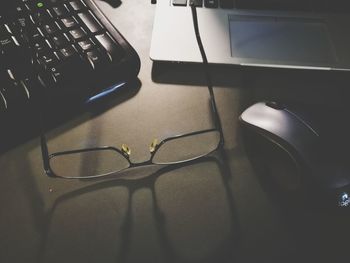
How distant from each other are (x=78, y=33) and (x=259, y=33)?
0.25 meters

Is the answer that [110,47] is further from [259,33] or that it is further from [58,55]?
[259,33]

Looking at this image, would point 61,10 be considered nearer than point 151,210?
No

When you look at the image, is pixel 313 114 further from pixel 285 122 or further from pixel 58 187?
pixel 58 187

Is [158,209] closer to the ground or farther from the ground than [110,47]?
closer to the ground

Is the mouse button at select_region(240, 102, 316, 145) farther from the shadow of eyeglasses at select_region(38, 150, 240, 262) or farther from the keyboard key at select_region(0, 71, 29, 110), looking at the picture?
the keyboard key at select_region(0, 71, 29, 110)

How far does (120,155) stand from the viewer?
0.39m

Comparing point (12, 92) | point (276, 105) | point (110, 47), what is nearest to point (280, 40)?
point (276, 105)

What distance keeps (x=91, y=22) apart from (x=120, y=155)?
194 millimetres

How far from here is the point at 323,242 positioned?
0.34 metres

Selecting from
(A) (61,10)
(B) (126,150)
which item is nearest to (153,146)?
(B) (126,150)

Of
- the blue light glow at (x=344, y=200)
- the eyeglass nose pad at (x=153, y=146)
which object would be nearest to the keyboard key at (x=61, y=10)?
the eyeglass nose pad at (x=153, y=146)

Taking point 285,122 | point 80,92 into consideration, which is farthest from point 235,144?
point 80,92

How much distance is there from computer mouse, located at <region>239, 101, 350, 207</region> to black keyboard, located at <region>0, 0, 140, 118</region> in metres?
0.18

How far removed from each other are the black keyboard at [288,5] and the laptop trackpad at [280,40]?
0.06 ft
